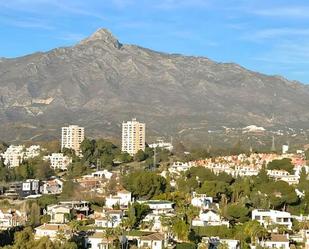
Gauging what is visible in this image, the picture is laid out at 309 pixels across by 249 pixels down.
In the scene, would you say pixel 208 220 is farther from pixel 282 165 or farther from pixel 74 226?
pixel 282 165

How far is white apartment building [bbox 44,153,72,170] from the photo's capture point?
2176 inches

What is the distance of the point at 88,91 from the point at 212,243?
138894 mm

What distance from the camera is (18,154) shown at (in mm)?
62031

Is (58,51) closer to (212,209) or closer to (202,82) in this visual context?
(202,82)

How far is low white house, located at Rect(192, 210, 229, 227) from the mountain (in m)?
77.2

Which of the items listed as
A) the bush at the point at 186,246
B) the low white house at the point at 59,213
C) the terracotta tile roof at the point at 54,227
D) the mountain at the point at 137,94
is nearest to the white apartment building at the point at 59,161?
the low white house at the point at 59,213

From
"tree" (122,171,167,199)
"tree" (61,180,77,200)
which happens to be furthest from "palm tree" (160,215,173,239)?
"tree" (61,180,77,200)

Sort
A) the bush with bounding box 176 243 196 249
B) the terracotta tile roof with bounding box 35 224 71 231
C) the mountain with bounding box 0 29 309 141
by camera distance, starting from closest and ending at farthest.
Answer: the bush with bounding box 176 243 196 249, the terracotta tile roof with bounding box 35 224 71 231, the mountain with bounding box 0 29 309 141

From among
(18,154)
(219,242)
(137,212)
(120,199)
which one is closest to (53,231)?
(137,212)

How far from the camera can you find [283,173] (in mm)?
43719

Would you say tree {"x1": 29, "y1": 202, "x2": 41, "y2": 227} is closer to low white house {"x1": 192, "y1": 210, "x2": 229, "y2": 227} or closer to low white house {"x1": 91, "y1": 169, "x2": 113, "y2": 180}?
low white house {"x1": 192, "y1": 210, "x2": 229, "y2": 227}

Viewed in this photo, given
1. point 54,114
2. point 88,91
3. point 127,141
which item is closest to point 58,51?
point 88,91

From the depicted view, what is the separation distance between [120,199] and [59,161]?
20.6 metres

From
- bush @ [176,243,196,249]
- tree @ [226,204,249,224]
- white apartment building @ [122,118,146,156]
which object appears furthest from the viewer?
white apartment building @ [122,118,146,156]
